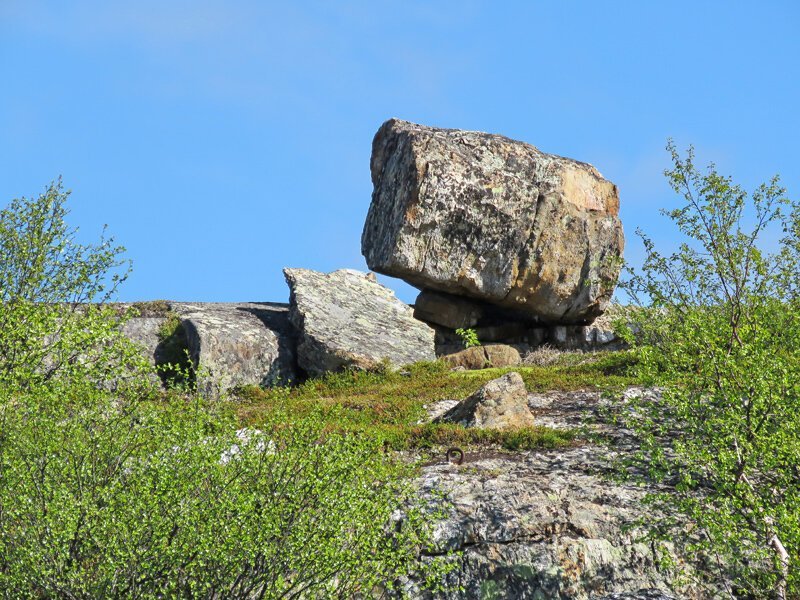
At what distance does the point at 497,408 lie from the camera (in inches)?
→ 950

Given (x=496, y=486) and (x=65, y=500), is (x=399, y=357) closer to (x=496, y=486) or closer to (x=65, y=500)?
(x=496, y=486)

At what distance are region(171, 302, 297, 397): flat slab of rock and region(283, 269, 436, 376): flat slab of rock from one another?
0.75 metres

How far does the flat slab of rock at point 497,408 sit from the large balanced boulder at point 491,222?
44.0ft

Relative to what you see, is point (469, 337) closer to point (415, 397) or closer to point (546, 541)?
point (415, 397)

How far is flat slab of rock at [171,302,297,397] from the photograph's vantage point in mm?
33875

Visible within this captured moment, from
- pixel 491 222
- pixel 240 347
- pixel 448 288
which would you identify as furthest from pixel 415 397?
pixel 491 222

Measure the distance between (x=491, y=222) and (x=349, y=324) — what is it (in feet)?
24.9

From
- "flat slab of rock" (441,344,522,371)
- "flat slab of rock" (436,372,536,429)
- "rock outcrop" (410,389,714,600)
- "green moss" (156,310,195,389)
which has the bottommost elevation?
"rock outcrop" (410,389,714,600)

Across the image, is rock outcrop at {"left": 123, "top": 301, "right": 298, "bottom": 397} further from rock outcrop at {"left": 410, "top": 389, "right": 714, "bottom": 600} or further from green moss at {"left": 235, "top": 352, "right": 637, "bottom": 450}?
rock outcrop at {"left": 410, "top": 389, "right": 714, "bottom": 600}

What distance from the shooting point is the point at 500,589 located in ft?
50.0

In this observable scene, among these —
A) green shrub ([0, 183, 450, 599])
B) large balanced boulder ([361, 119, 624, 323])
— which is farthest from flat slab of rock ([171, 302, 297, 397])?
green shrub ([0, 183, 450, 599])

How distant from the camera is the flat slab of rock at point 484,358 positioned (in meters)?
36.1

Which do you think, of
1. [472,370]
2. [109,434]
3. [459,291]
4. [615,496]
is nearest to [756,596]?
[615,496]

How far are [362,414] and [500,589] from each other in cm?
1107
